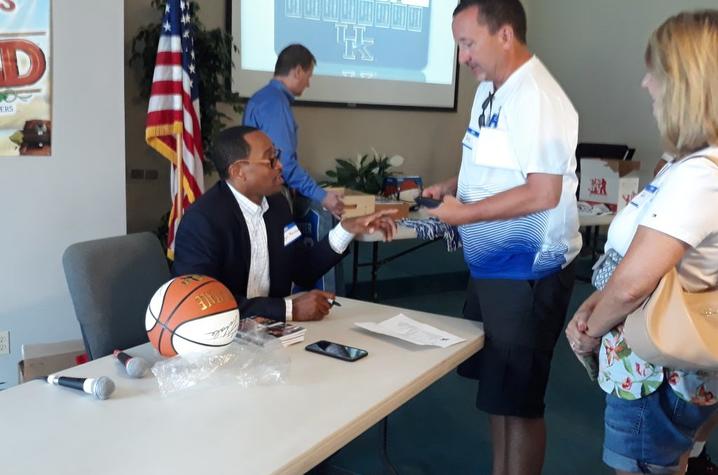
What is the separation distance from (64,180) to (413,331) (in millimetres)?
1819

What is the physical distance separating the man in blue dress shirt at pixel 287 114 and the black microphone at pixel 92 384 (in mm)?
2339

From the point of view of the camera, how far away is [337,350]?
1.70 meters

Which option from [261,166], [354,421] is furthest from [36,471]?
[261,166]

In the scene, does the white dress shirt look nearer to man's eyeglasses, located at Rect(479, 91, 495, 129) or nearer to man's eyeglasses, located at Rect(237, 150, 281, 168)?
man's eyeglasses, located at Rect(237, 150, 281, 168)

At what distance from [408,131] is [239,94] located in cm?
190

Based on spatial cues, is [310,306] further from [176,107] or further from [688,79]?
[176,107]

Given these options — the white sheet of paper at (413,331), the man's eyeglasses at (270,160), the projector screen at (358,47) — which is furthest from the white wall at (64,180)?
the projector screen at (358,47)

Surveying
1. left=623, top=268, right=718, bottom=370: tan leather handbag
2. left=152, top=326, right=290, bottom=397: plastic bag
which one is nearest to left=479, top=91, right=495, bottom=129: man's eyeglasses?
left=623, top=268, right=718, bottom=370: tan leather handbag

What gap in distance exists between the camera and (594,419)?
3.16 m

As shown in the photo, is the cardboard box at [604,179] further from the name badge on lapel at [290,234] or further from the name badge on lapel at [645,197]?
the name badge on lapel at [645,197]

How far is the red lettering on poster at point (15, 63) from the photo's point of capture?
8.58 ft

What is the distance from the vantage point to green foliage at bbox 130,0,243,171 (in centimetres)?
386

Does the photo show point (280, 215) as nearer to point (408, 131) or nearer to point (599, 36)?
point (408, 131)
